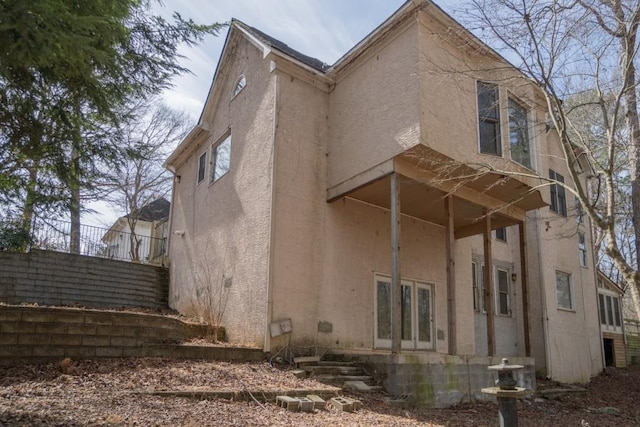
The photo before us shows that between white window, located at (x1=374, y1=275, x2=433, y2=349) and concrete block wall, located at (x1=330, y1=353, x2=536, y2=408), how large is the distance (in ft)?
6.35

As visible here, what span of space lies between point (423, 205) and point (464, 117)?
2.30 meters

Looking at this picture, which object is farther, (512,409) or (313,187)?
(313,187)

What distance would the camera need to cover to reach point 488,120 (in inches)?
395

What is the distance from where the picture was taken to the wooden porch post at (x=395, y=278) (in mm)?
7832

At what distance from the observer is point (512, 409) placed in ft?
15.3

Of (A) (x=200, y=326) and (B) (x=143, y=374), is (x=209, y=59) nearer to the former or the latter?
(A) (x=200, y=326)

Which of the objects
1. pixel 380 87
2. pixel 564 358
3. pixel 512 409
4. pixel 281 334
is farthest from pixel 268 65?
pixel 564 358

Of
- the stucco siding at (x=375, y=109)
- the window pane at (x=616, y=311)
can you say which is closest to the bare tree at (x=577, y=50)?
the stucco siding at (x=375, y=109)

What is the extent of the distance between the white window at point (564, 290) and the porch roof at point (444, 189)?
16.8 ft

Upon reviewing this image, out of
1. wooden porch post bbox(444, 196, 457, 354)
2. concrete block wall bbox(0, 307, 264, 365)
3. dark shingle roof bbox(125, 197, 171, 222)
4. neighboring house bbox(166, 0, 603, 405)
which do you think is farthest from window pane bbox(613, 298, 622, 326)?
dark shingle roof bbox(125, 197, 171, 222)

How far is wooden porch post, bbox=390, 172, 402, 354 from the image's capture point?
7.83 m

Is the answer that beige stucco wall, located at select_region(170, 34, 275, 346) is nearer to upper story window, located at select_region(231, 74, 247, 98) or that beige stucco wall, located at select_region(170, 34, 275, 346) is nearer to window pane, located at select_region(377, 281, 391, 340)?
upper story window, located at select_region(231, 74, 247, 98)

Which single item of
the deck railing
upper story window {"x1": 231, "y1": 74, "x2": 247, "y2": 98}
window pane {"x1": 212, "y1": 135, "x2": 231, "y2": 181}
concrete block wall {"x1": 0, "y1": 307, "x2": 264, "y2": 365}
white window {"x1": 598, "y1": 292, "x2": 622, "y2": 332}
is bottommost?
concrete block wall {"x1": 0, "y1": 307, "x2": 264, "y2": 365}

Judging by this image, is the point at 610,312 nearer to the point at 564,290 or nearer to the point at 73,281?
the point at 564,290
